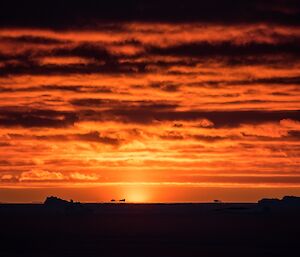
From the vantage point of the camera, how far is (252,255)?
85.4 meters

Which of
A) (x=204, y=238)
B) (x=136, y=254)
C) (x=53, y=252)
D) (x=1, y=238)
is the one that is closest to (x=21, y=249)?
(x=53, y=252)

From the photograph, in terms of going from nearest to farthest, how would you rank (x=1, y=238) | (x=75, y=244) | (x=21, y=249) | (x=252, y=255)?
(x=252, y=255), (x=21, y=249), (x=75, y=244), (x=1, y=238)

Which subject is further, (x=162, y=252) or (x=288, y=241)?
(x=288, y=241)

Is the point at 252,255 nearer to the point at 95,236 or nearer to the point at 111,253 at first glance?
the point at 111,253

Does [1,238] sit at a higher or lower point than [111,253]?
higher

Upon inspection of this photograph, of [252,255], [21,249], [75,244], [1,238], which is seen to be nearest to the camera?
[252,255]

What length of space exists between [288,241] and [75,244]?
2689cm

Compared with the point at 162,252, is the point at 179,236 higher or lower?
higher

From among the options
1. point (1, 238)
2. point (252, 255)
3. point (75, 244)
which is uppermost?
point (1, 238)

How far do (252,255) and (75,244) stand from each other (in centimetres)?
2621

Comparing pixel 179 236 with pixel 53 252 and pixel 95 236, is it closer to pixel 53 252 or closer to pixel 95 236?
pixel 95 236

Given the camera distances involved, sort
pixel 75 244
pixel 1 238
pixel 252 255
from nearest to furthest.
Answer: pixel 252 255 < pixel 75 244 < pixel 1 238

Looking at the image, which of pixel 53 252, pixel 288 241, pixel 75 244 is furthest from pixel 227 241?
pixel 53 252

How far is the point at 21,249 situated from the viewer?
9362 cm
